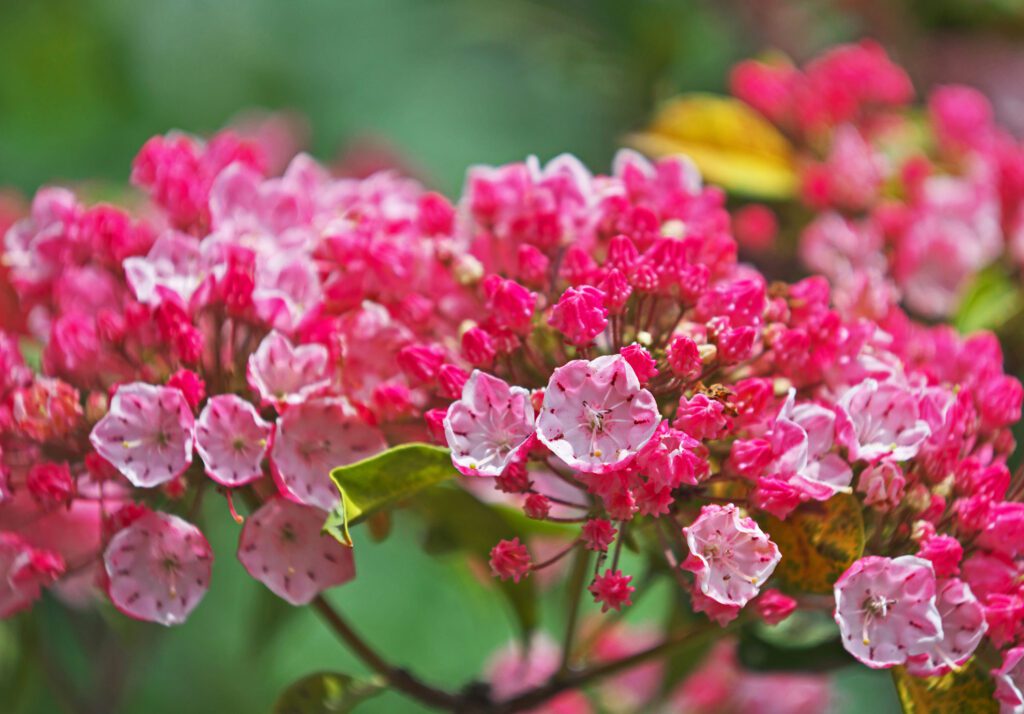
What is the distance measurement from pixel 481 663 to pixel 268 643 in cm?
54

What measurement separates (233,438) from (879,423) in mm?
461

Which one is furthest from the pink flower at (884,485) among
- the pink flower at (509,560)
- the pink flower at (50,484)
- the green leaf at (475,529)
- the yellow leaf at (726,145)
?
the yellow leaf at (726,145)

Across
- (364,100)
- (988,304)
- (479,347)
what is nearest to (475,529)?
(479,347)

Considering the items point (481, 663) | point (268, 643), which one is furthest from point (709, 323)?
point (481, 663)

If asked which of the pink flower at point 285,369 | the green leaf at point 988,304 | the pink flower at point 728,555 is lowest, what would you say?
the green leaf at point 988,304

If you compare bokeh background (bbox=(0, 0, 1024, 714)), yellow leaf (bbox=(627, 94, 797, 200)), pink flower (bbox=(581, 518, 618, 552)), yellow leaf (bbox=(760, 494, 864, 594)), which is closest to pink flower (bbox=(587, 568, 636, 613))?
pink flower (bbox=(581, 518, 618, 552))

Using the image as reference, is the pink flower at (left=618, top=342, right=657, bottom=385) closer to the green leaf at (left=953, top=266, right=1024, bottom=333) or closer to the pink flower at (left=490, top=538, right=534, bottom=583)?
the pink flower at (left=490, top=538, right=534, bottom=583)

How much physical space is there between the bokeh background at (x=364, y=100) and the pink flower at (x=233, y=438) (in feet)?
1.66

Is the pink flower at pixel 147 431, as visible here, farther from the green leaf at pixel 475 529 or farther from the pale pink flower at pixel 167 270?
the green leaf at pixel 475 529

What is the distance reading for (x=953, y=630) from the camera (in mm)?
934

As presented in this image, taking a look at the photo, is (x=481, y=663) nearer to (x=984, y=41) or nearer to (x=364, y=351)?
(x=364, y=351)

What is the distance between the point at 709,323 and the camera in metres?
0.97

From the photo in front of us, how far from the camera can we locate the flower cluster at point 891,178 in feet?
4.80

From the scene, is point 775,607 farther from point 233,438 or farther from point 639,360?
point 233,438
